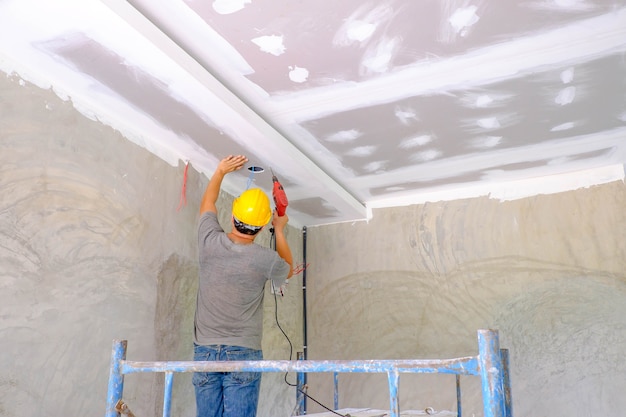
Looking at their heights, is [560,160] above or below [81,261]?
above

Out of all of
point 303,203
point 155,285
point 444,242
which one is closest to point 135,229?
point 155,285

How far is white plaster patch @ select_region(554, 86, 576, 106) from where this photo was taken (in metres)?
2.51

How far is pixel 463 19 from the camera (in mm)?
1970

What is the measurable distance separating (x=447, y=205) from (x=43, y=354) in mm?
2940

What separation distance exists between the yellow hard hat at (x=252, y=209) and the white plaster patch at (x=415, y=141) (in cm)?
106

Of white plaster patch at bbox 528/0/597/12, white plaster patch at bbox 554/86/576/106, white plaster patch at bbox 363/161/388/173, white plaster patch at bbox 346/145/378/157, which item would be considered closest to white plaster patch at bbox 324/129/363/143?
white plaster patch at bbox 346/145/378/157

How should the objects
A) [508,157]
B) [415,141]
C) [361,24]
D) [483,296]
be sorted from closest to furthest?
[361,24] < [415,141] < [508,157] < [483,296]

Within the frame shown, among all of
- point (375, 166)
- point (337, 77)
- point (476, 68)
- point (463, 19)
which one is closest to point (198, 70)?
point (337, 77)

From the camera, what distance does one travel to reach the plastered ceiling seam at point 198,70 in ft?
5.97

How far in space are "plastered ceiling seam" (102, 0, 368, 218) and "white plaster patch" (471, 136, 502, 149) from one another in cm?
102

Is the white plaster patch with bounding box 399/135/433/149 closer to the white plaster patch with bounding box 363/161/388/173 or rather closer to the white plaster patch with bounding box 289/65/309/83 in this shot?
the white plaster patch with bounding box 363/161/388/173

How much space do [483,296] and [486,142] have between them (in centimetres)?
118

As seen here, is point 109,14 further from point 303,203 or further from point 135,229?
point 303,203

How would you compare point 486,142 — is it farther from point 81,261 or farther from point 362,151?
point 81,261
